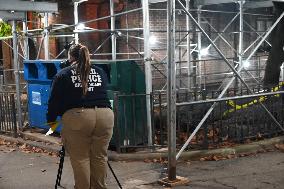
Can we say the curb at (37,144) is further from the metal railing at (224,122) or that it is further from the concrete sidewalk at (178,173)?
the metal railing at (224,122)

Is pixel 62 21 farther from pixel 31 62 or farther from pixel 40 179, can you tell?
pixel 40 179

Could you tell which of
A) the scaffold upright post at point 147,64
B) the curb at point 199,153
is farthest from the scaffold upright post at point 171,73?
the scaffold upright post at point 147,64

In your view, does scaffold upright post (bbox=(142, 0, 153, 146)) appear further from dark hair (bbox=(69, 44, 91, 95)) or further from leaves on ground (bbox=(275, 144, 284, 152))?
dark hair (bbox=(69, 44, 91, 95))

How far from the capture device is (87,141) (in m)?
5.08

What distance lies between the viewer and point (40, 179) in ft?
22.2

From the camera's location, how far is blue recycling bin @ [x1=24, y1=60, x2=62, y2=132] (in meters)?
9.30

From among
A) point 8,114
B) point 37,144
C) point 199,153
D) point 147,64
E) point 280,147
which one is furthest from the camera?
point 8,114

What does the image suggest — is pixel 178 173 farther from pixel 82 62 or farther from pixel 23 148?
pixel 23 148

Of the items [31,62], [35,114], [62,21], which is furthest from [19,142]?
[62,21]

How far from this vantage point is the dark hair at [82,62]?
5.01 m

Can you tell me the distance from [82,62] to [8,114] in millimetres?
5543

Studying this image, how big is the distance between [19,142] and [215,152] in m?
4.30

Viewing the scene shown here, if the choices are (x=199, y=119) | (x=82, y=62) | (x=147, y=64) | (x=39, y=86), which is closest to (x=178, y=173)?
(x=199, y=119)

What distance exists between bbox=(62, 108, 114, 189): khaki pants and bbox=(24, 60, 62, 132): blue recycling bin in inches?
155
